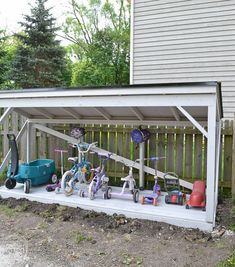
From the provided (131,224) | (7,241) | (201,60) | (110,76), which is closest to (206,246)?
(131,224)

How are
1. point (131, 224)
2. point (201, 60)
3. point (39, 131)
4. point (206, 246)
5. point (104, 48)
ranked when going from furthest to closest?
1. point (104, 48)
2. point (201, 60)
3. point (39, 131)
4. point (131, 224)
5. point (206, 246)

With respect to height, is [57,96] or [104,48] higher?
[104,48]

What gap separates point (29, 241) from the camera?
11.4 feet

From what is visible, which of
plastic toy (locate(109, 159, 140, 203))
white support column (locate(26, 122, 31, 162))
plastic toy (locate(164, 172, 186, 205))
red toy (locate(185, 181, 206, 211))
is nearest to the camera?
red toy (locate(185, 181, 206, 211))

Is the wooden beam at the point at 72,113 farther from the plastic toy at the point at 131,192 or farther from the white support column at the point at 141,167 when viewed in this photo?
the plastic toy at the point at 131,192

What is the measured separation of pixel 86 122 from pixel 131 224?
8.40 ft

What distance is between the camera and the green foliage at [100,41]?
16484 millimetres

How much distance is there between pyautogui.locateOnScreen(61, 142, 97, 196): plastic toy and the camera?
4.98 metres

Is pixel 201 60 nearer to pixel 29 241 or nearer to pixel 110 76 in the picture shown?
pixel 29 241

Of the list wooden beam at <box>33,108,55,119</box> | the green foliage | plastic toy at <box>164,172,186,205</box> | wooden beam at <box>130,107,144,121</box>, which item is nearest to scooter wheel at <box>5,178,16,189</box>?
wooden beam at <box>33,108,55,119</box>

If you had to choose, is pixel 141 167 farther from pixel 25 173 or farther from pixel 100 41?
pixel 100 41

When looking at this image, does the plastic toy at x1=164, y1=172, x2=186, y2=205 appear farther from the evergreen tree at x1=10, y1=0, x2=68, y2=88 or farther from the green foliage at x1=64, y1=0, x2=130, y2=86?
the green foliage at x1=64, y1=0, x2=130, y2=86

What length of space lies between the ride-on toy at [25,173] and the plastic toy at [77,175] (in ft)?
1.99

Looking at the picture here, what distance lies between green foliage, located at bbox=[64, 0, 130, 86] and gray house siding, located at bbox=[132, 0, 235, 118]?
7970 mm
